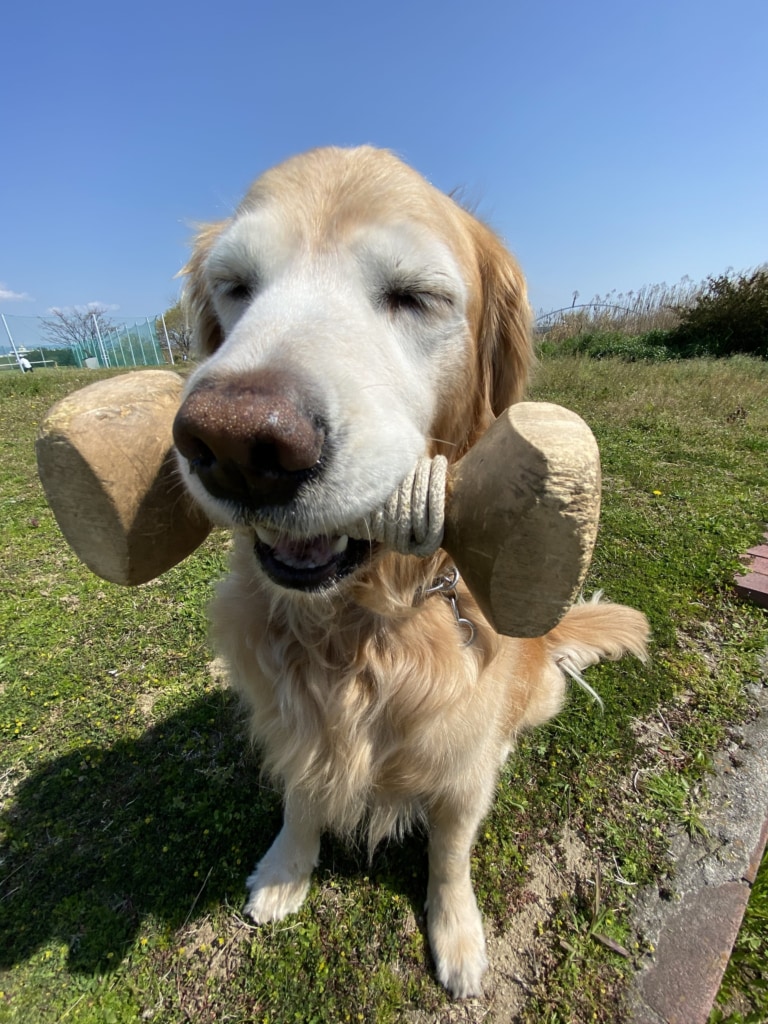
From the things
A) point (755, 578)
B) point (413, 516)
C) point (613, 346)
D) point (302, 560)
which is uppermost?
point (413, 516)

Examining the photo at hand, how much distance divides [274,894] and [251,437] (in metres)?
1.84

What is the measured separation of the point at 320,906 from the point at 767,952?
4.98 feet

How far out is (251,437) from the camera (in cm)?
91

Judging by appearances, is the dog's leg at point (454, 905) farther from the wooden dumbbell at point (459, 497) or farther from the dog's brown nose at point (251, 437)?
the dog's brown nose at point (251, 437)

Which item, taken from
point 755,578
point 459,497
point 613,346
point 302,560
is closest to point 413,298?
point 459,497

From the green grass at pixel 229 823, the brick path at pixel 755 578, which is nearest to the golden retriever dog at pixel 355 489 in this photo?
the green grass at pixel 229 823

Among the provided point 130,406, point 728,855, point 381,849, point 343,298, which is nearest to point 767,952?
point 728,855

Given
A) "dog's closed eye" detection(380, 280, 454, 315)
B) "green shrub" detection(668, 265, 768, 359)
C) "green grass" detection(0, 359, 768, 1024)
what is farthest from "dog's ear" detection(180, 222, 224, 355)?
"green shrub" detection(668, 265, 768, 359)

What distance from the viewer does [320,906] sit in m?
1.97

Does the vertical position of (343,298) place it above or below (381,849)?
above

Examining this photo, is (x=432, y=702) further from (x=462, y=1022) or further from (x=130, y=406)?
(x=130, y=406)

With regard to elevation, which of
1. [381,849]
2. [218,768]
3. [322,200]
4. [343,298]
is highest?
[322,200]

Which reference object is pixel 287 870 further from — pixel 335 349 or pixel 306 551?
pixel 335 349

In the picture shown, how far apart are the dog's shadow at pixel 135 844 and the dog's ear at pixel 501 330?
187 cm
